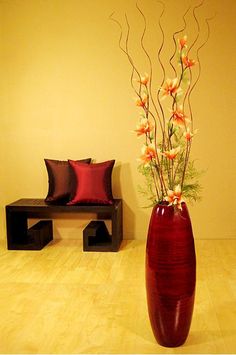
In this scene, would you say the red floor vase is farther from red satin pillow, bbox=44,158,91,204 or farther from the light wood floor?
red satin pillow, bbox=44,158,91,204

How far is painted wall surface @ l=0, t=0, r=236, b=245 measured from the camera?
3.88 meters

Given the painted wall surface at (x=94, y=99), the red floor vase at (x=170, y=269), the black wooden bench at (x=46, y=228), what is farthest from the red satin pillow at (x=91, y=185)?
the red floor vase at (x=170, y=269)

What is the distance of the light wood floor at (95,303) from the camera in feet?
6.79

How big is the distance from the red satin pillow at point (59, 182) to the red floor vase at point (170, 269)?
205cm

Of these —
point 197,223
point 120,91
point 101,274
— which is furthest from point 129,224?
point 120,91

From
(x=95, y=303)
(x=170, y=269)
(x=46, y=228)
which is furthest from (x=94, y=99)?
(x=170, y=269)

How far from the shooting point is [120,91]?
13.1ft

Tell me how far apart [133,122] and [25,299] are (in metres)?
2.23

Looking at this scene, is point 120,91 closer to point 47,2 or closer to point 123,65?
point 123,65

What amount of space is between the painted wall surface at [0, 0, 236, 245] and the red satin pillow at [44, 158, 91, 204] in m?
0.26

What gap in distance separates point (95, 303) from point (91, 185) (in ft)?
4.65

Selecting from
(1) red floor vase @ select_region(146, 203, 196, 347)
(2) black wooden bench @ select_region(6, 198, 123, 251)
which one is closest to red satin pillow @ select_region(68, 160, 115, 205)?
(2) black wooden bench @ select_region(6, 198, 123, 251)

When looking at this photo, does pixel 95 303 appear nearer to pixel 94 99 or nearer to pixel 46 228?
pixel 46 228

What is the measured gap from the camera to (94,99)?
4035mm
